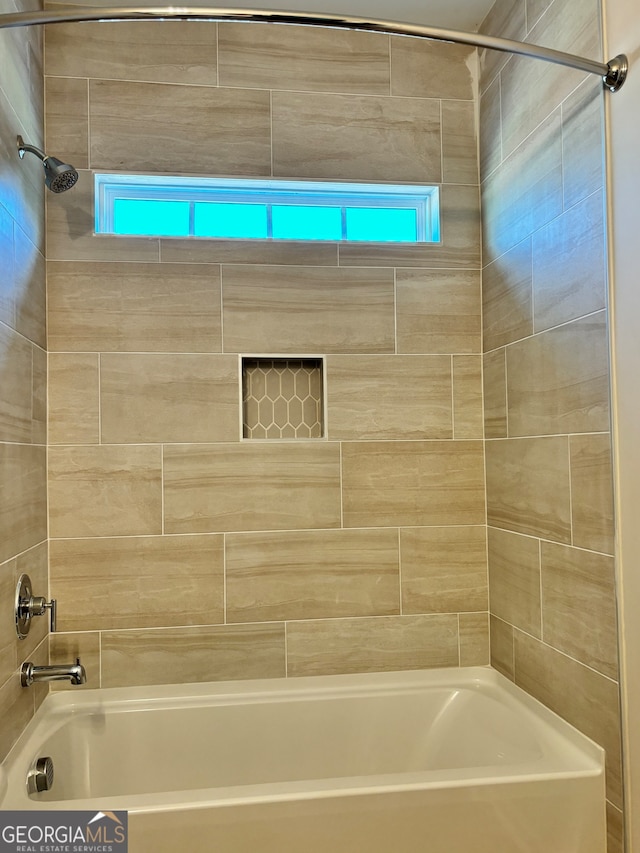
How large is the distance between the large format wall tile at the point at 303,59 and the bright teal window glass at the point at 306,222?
0.40 m

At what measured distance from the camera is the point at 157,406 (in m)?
2.23

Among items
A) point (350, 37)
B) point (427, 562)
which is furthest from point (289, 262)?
point (427, 562)

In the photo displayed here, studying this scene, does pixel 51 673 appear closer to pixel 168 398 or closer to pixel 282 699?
pixel 282 699

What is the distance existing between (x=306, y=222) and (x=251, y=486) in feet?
3.22

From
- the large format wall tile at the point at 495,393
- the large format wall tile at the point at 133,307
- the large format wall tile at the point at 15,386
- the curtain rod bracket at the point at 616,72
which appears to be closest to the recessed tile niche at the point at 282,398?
the large format wall tile at the point at 133,307

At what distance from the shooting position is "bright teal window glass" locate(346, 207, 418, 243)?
247cm

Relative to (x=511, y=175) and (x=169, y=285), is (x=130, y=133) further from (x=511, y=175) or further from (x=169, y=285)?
(x=511, y=175)

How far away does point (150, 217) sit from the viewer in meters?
2.37

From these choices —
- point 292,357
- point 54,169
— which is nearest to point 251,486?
point 292,357

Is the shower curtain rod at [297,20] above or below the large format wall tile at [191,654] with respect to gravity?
above

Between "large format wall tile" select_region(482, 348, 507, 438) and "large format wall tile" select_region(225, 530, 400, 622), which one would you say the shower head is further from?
"large format wall tile" select_region(482, 348, 507, 438)

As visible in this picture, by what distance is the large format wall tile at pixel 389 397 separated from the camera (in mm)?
2318

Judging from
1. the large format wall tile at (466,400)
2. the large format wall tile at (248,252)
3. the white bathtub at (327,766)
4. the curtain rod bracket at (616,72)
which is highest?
the curtain rod bracket at (616,72)

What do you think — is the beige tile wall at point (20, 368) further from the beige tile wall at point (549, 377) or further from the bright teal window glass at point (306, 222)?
the beige tile wall at point (549, 377)
